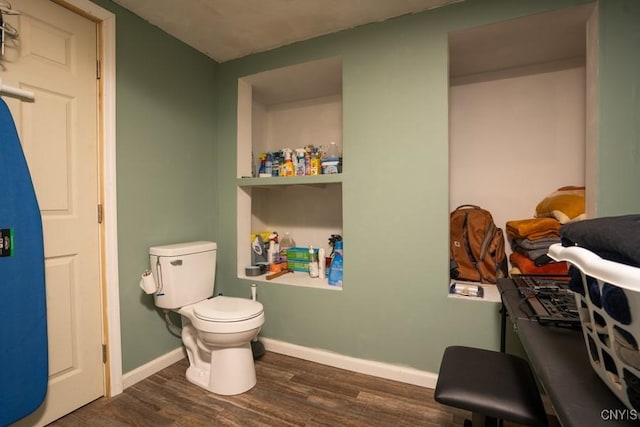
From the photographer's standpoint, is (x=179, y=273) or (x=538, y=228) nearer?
(x=538, y=228)

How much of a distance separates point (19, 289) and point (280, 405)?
4.51 feet

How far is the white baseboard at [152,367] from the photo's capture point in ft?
5.73

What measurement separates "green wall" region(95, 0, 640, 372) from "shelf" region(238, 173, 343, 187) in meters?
0.14

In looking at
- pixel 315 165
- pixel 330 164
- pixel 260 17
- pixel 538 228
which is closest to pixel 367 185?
pixel 330 164

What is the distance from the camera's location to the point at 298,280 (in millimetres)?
2213

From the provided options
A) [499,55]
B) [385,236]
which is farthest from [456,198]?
[499,55]

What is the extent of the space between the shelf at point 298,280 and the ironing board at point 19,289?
1182 mm

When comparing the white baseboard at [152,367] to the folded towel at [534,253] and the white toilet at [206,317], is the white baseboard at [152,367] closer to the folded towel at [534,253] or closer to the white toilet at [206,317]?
the white toilet at [206,317]

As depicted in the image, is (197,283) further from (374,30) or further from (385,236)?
(374,30)

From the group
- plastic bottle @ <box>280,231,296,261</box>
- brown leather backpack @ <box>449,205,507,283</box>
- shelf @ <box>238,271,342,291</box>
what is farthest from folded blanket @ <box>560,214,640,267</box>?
plastic bottle @ <box>280,231,296,261</box>

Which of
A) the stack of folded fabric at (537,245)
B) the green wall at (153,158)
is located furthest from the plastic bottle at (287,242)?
the stack of folded fabric at (537,245)

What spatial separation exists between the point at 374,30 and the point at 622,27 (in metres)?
1.23

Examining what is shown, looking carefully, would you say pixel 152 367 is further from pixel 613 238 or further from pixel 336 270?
pixel 613 238

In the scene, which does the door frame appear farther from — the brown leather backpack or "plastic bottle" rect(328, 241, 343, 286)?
the brown leather backpack
